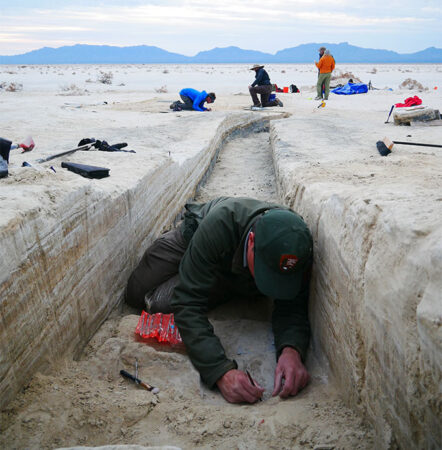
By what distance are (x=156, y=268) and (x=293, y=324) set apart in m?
1.04

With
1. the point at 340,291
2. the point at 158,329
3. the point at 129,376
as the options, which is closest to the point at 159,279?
the point at 158,329

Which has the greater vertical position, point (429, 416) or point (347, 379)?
point (429, 416)

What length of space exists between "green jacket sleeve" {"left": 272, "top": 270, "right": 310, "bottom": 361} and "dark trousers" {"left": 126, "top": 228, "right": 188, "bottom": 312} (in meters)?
0.82

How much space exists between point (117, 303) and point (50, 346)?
2.92 ft

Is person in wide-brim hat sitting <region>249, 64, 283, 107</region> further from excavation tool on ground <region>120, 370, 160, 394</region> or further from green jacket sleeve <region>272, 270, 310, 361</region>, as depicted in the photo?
excavation tool on ground <region>120, 370, 160, 394</region>

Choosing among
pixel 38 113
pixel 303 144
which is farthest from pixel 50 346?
pixel 38 113

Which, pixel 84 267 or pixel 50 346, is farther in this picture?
pixel 84 267

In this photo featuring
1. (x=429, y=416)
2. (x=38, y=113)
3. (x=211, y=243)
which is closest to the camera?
(x=429, y=416)

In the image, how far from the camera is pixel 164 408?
182cm

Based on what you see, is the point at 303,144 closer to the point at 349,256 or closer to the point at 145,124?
the point at 145,124

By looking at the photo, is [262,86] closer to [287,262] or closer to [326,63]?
[326,63]

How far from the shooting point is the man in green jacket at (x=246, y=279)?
191 cm

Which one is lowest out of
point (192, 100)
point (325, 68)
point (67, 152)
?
point (67, 152)

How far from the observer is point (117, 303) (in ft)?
9.22
